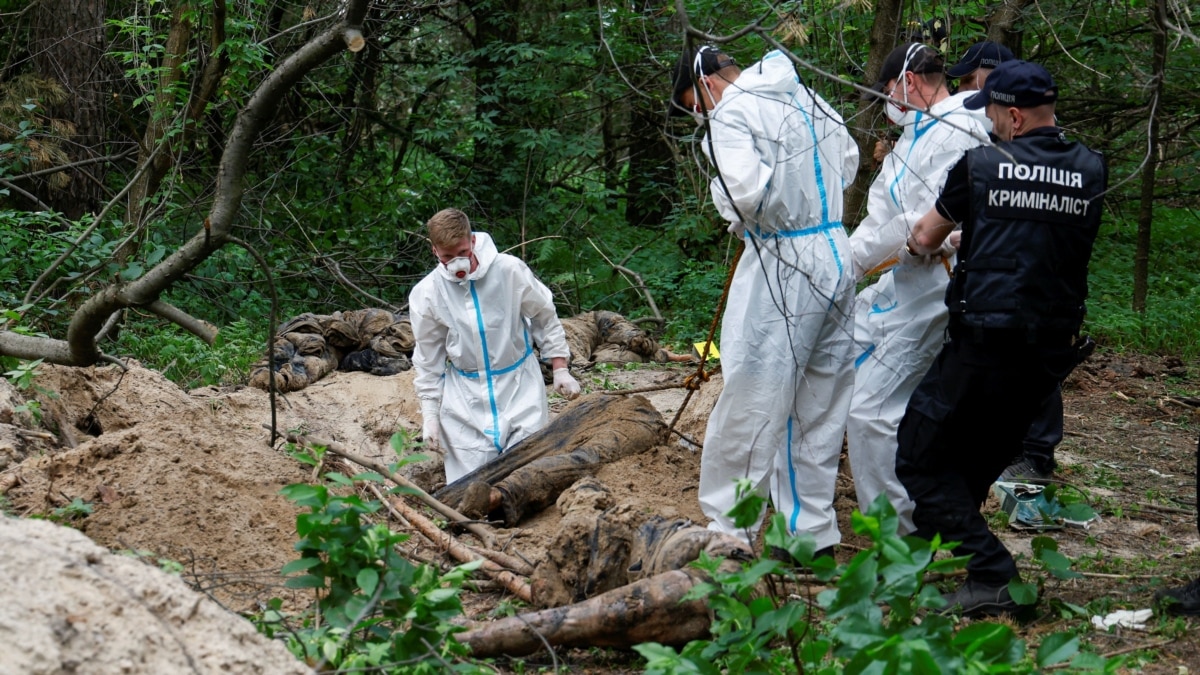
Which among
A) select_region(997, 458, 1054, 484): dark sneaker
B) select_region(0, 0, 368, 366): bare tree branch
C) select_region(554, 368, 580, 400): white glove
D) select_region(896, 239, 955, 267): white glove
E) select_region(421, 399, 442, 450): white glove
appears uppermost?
select_region(0, 0, 368, 366): bare tree branch

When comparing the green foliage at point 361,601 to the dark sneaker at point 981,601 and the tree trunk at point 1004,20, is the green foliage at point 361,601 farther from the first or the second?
the tree trunk at point 1004,20

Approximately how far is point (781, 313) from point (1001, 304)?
88 centimetres

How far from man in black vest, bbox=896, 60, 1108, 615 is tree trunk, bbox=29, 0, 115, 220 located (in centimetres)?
891

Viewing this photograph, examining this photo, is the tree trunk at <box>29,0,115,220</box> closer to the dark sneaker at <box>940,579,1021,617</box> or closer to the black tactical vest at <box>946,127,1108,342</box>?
the black tactical vest at <box>946,127,1108,342</box>

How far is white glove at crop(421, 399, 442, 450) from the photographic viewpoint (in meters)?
5.79

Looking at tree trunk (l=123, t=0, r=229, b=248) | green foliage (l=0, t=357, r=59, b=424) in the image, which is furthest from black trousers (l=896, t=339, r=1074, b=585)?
tree trunk (l=123, t=0, r=229, b=248)

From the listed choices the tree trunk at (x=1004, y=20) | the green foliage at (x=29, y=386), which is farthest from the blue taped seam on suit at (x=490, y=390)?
the tree trunk at (x=1004, y=20)

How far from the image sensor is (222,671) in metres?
2.48

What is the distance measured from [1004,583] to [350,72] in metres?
11.3

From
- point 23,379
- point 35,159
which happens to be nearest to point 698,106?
point 23,379

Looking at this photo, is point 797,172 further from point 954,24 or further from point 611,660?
point 954,24

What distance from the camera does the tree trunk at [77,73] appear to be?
1030 cm

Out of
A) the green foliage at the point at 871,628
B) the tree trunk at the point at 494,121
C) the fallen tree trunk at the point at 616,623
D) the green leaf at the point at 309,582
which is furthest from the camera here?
the tree trunk at the point at 494,121

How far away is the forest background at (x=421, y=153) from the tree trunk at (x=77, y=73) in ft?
0.08
